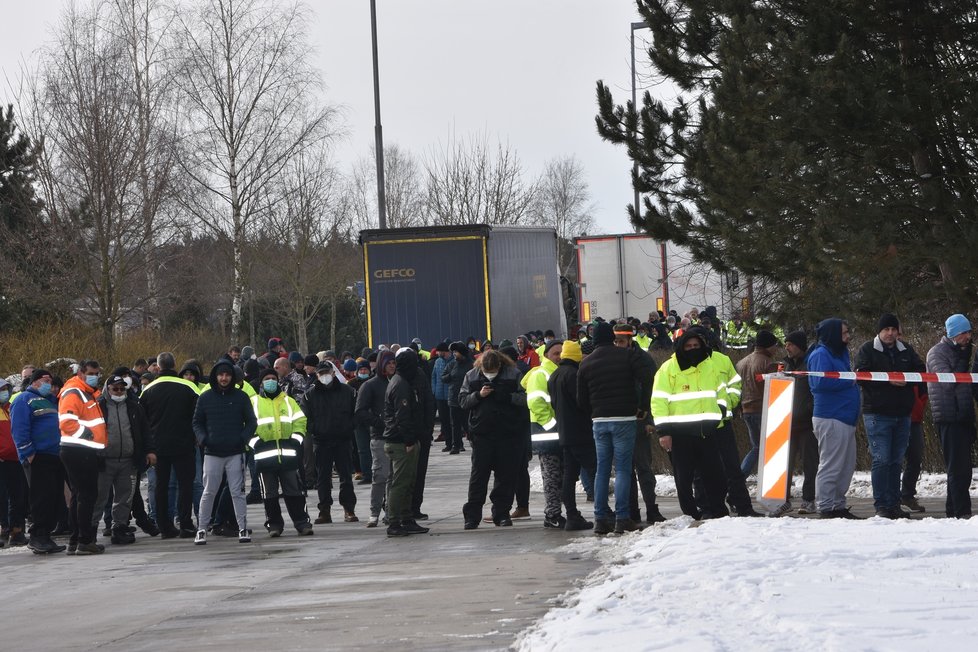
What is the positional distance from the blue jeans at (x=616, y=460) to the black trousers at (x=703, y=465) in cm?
44

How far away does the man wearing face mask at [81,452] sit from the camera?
49.4ft

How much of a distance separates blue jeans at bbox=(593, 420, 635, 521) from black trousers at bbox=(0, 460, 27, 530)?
22.8 feet

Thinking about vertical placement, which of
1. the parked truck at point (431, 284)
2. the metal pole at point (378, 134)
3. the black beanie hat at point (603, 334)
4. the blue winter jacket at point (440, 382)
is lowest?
the blue winter jacket at point (440, 382)

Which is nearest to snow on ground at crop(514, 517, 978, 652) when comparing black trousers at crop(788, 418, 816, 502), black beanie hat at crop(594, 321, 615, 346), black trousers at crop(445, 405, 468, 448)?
black beanie hat at crop(594, 321, 615, 346)

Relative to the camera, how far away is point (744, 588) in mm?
8461

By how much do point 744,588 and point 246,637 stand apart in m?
2.99

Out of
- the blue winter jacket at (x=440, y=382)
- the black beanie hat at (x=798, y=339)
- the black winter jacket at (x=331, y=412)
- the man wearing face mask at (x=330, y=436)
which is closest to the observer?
the black beanie hat at (x=798, y=339)

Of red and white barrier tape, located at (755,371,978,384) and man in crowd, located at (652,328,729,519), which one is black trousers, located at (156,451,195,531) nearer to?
man in crowd, located at (652,328,729,519)

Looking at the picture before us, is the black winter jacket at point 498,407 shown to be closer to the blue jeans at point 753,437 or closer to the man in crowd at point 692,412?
the man in crowd at point 692,412

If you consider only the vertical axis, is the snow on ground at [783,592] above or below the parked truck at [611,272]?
below

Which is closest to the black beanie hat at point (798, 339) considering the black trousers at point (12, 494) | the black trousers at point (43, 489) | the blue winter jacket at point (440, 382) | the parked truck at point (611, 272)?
the black trousers at point (43, 489)

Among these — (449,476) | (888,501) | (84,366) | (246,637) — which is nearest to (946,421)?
(888,501)

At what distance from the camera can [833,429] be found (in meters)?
13.1

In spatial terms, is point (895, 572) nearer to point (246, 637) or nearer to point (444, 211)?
point (246, 637)
